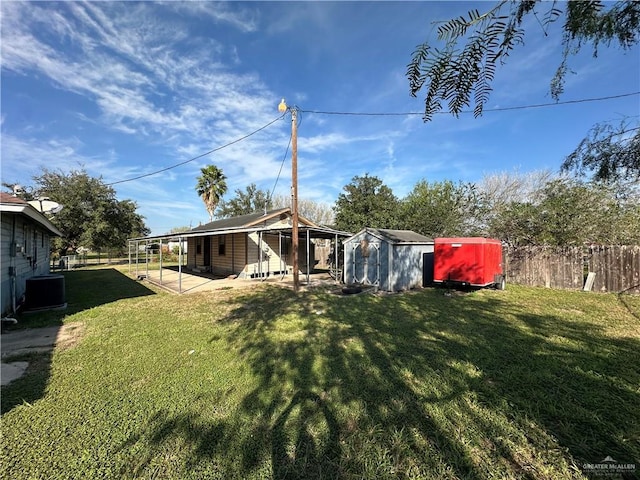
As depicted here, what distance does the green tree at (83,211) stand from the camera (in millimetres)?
22281

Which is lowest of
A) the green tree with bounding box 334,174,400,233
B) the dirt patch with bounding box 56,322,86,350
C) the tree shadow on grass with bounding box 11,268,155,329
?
the dirt patch with bounding box 56,322,86,350

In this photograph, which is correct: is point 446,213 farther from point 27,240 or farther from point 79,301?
point 27,240

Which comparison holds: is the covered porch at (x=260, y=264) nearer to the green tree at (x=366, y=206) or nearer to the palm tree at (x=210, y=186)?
the green tree at (x=366, y=206)

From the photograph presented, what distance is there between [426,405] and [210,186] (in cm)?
2807

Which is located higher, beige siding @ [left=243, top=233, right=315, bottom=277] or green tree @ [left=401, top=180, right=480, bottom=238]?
green tree @ [left=401, top=180, right=480, bottom=238]

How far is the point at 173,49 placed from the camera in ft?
30.5

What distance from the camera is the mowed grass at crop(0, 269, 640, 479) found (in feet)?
7.39

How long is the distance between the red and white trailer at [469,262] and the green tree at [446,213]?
7.26 m

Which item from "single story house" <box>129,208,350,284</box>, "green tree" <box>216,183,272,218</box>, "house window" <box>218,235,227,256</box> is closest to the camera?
"single story house" <box>129,208,350,284</box>

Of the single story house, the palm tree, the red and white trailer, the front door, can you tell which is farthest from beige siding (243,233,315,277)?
the palm tree

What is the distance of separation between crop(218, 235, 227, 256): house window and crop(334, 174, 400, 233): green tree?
903cm

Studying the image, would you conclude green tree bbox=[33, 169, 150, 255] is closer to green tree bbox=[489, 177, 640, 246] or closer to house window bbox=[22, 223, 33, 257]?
house window bbox=[22, 223, 33, 257]

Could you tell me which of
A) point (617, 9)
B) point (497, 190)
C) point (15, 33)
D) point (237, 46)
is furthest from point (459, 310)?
point (497, 190)

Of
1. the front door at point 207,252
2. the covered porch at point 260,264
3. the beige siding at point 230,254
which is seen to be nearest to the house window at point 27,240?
the covered porch at point 260,264
